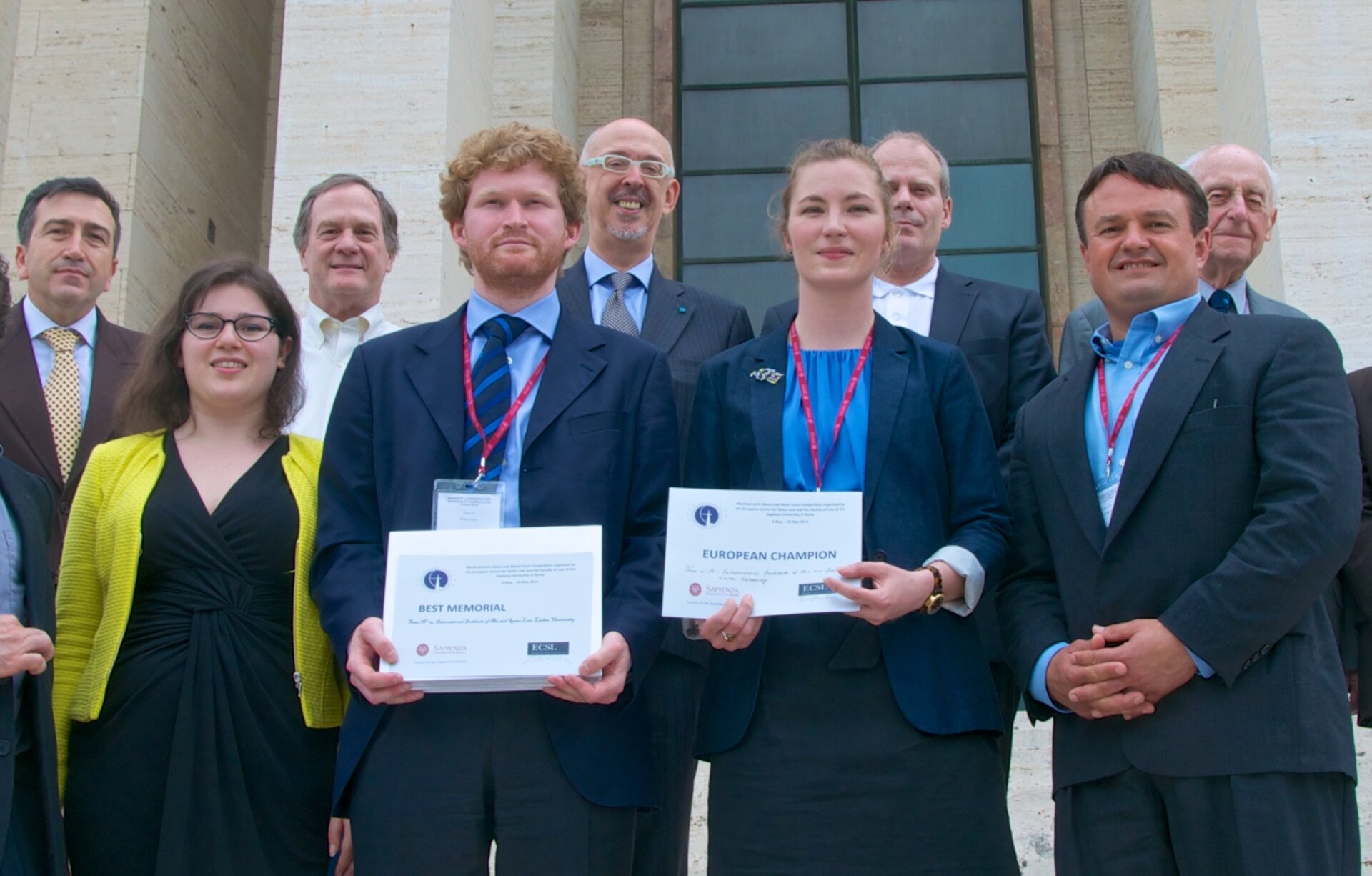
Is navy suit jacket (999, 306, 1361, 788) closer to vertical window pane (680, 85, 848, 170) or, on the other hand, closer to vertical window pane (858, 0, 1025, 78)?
vertical window pane (680, 85, 848, 170)

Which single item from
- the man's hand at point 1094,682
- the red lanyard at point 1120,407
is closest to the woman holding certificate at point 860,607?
the man's hand at point 1094,682

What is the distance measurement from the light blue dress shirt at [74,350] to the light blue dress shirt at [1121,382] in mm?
3396

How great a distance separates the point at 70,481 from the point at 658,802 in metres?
2.45

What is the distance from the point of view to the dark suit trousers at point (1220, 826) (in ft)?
10.1

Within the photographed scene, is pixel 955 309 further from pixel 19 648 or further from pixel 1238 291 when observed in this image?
pixel 19 648

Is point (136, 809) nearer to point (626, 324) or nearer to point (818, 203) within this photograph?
point (626, 324)

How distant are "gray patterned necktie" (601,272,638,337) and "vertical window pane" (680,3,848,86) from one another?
6796 millimetres

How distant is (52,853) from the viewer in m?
3.40

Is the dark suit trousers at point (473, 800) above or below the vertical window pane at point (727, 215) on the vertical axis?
below

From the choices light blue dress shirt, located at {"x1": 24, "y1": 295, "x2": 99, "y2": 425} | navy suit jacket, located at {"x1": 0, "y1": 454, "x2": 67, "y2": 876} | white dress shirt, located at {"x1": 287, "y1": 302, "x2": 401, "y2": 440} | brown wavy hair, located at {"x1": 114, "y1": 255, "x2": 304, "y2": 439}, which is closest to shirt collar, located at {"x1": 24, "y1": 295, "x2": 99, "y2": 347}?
light blue dress shirt, located at {"x1": 24, "y1": 295, "x2": 99, "y2": 425}

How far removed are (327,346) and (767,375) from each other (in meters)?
2.02

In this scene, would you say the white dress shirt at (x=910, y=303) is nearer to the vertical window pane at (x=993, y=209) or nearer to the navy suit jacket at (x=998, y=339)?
the navy suit jacket at (x=998, y=339)

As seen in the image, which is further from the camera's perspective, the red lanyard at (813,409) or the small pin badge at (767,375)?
the small pin badge at (767,375)

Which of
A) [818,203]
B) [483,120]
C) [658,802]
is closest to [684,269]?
[483,120]
